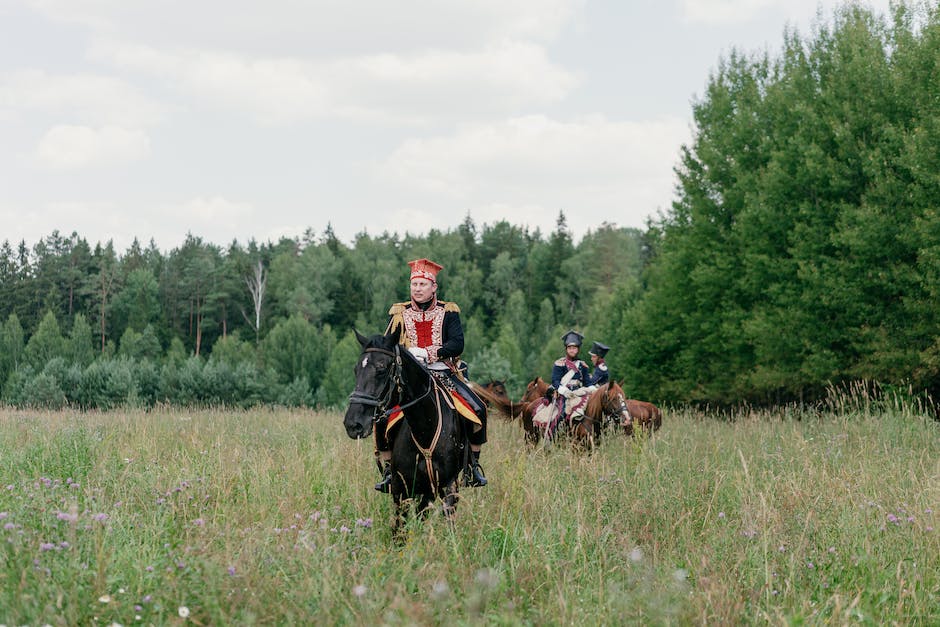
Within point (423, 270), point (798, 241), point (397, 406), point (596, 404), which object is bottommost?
point (596, 404)

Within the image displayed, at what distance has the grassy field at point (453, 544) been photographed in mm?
3861

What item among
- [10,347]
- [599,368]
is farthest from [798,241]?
[10,347]

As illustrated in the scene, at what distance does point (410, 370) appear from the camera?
629 cm

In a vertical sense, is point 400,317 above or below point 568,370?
above

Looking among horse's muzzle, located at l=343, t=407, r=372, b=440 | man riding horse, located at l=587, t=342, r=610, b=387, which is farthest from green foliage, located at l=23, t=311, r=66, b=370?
horse's muzzle, located at l=343, t=407, r=372, b=440

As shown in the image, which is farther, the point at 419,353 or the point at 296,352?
the point at 296,352

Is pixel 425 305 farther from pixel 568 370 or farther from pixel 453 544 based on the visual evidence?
pixel 568 370

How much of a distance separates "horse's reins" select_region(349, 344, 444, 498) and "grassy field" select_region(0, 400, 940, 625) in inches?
17.6

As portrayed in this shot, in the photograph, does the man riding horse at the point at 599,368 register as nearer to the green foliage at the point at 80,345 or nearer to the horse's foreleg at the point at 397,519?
the horse's foreleg at the point at 397,519

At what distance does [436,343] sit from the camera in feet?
23.5

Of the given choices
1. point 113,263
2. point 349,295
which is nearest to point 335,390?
point 349,295

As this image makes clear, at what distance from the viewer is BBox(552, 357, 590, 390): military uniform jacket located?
11.8m

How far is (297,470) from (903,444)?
8159 mm

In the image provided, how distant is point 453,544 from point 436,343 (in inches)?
99.7
